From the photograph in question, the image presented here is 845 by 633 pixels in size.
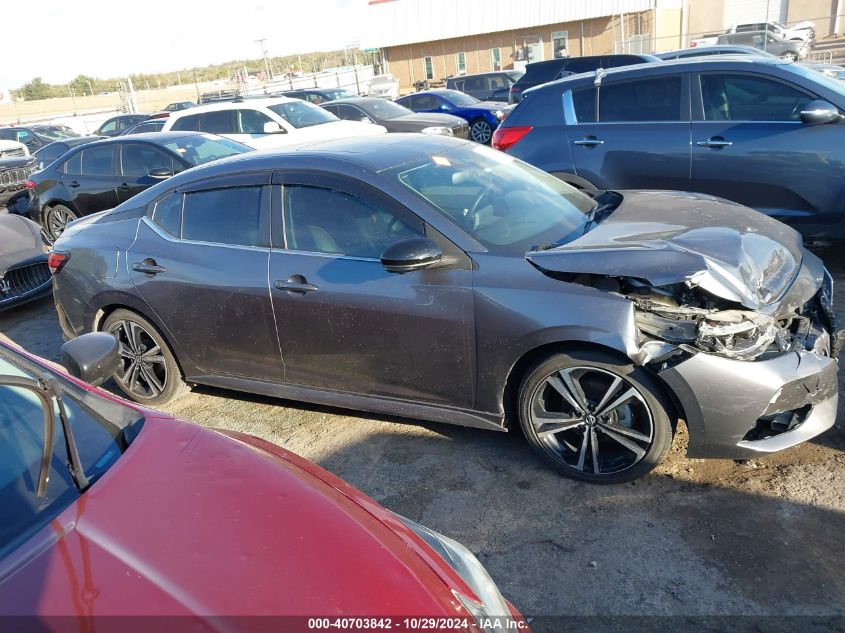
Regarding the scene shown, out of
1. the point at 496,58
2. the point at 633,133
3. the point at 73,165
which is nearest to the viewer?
the point at 633,133

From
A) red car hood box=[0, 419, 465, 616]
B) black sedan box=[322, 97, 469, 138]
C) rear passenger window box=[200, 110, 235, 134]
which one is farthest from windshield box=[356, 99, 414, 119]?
red car hood box=[0, 419, 465, 616]

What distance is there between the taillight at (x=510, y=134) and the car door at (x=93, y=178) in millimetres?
A: 5286

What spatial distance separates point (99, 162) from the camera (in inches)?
384

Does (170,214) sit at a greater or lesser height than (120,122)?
greater

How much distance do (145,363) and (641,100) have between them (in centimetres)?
490

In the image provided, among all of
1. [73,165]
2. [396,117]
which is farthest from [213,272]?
[396,117]

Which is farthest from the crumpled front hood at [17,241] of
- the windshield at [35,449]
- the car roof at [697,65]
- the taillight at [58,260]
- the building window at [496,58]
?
the building window at [496,58]

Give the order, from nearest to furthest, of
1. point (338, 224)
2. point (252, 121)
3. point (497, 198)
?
point (338, 224) < point (497, 198) < point (252, 121)

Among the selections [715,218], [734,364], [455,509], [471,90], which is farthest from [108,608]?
[471,90]

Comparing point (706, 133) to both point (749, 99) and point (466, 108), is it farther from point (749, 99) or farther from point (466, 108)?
point (466, 108)

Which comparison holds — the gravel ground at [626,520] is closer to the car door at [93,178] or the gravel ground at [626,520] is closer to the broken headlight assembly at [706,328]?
the broken headlight assembly at [706,328]

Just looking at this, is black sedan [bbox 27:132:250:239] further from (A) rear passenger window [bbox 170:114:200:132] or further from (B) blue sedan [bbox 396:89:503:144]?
(B) blue sedan [bbox 396:89:503:144]

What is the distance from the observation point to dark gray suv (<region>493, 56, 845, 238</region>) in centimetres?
570

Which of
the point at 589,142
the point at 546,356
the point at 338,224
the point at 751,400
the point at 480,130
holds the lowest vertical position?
the point at 480,130
